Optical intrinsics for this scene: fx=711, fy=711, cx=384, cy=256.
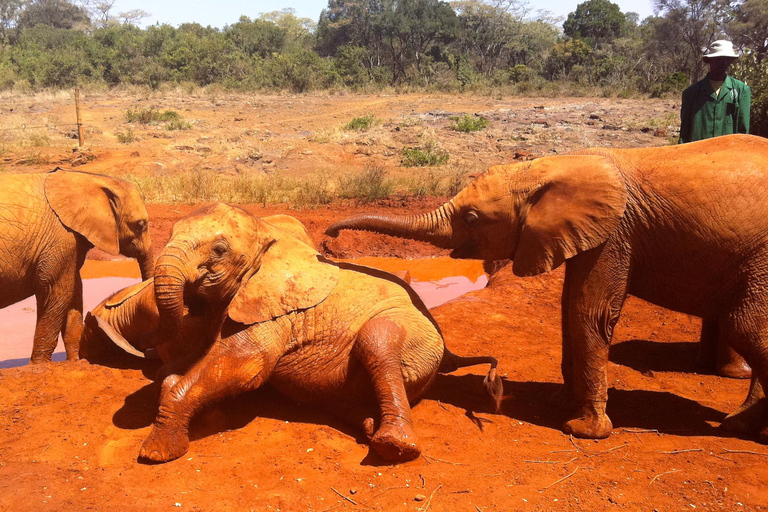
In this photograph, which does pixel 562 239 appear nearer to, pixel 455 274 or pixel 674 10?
pixel 455 274

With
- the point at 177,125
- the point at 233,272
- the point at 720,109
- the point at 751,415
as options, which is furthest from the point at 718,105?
the point at 177,125

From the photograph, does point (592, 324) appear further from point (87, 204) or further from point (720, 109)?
point (87, 204)

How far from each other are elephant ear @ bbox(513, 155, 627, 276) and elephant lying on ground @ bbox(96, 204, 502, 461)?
37.3 inches

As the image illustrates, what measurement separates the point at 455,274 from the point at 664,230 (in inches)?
242

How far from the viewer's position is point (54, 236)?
5.81 m

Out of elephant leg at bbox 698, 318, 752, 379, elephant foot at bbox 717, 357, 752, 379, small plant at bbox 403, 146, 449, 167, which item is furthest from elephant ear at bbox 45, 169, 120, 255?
small plant at bbox 403, 146, 449, 167

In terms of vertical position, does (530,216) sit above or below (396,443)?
above

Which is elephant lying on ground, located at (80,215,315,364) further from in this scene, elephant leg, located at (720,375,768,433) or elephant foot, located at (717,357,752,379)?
elephant foot, located at (717,357,752,379)

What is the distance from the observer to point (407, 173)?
16.8 m

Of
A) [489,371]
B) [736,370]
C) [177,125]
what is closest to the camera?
[489,371]

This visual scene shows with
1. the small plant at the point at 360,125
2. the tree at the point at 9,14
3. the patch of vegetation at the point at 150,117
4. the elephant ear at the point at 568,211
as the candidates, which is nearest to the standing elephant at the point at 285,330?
the elephant ear at the point at 568,211

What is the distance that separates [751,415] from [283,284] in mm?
3240

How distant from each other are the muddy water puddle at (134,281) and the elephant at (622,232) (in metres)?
3.79

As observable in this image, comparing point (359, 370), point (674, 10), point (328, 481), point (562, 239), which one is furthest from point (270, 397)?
point (674, 10)
